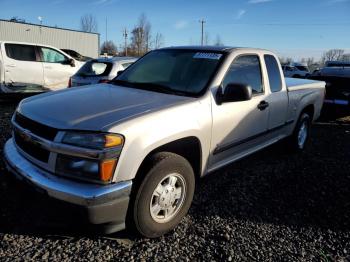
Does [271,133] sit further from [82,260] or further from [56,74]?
[56,74]

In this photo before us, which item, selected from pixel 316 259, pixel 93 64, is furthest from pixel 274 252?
pixel 93 64

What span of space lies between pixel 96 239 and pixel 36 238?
1.67 feet

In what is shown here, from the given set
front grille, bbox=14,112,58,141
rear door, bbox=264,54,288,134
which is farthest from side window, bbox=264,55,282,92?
front grille, bbox=14,112,58,141

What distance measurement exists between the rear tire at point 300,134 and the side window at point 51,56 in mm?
7731

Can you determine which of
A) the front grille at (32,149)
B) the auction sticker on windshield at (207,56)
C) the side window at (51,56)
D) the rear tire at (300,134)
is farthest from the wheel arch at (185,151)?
the side window at (51,56)

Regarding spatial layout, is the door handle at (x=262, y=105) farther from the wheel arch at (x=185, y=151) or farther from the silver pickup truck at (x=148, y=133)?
the wheel arch at (x=185, y=151)

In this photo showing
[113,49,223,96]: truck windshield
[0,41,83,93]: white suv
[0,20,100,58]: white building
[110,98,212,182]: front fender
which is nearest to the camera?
[110,98,212,182]: front fender

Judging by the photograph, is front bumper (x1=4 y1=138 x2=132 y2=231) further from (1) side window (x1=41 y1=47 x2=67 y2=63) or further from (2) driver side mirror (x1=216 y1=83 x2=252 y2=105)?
(1) side window (x1=41 y1=47 x2=67 y2=63)

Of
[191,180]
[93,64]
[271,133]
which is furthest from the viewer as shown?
[93,64]

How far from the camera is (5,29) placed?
33.6 metres

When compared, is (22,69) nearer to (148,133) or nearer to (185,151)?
(185,151)

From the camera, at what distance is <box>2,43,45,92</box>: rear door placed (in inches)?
369

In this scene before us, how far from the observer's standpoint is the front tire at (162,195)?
109 inches

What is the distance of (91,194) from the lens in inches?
96.5
